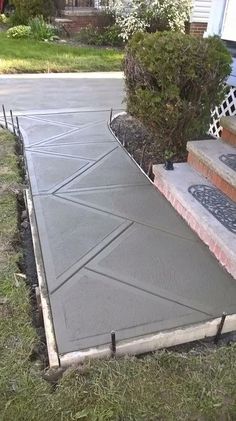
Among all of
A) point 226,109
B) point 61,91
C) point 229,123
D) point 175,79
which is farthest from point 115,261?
point 61,91

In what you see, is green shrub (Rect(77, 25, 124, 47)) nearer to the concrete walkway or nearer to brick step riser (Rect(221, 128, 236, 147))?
the concrete walkway

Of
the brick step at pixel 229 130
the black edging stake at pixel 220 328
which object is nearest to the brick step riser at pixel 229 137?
the brick step at pixel 229 130

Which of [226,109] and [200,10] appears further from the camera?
[200,10]

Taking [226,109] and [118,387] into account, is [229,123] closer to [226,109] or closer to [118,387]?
[226,109]

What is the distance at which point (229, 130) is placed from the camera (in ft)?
10.3

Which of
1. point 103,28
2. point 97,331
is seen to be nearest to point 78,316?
point 97,331

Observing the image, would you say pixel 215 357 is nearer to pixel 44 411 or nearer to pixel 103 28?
pixel 44 411

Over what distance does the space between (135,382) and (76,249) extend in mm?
978

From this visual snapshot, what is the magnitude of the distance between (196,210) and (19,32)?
865 cm

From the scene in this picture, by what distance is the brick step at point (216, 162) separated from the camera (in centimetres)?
268

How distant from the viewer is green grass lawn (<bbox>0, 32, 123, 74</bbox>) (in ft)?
24.0

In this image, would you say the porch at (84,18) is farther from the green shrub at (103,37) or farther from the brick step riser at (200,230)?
the brick step riser at (200,230)

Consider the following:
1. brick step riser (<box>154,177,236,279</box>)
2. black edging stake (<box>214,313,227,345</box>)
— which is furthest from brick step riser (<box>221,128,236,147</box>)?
black edging stake (<box>214,313,227,345</box>)

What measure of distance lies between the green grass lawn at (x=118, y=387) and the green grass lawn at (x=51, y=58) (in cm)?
650
